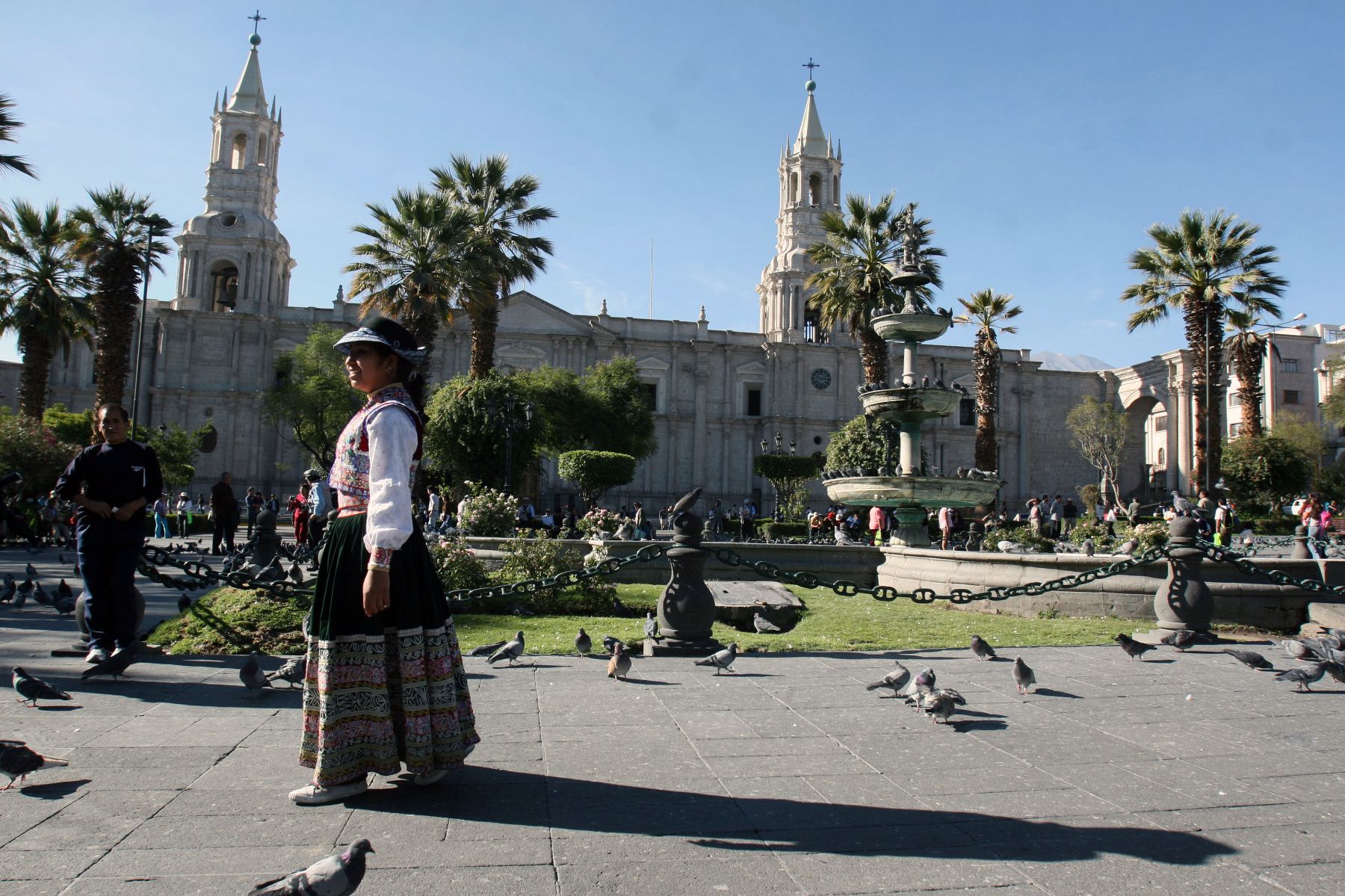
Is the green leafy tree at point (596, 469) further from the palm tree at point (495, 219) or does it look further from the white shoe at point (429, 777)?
the white shoe at point (429, 777)

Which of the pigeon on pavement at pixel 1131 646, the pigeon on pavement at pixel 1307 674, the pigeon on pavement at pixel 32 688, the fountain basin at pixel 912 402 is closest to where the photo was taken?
the pigeon on pavement at pixel 32 688

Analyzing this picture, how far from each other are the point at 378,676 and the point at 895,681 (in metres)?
2.69

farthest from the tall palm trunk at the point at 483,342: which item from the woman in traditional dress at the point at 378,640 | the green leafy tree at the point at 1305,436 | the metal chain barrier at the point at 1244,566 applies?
the green leafy tree at the point at 1305,436

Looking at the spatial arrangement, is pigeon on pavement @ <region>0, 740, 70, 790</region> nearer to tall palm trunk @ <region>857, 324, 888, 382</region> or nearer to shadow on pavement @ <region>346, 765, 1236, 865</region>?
shadow on pavement @ <region>346, 765, 1236, 865</region>

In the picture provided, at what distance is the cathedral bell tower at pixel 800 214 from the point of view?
47781mm

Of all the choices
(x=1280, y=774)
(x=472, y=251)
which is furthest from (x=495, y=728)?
(x=472, y=251)

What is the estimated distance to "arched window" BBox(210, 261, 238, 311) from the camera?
44.2 metres

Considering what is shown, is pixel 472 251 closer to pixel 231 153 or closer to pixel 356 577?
pixel 356 577

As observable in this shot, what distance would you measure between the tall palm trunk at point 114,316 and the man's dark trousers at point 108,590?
74.4 ft

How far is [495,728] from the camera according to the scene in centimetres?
405

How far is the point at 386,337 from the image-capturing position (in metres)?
A: 3.34

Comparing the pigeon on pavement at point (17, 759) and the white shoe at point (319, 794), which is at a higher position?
the pigeon on pavement at point (17, 759)

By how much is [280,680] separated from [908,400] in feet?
38.6

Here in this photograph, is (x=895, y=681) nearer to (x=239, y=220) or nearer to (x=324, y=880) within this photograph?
(x=324, y=880)
